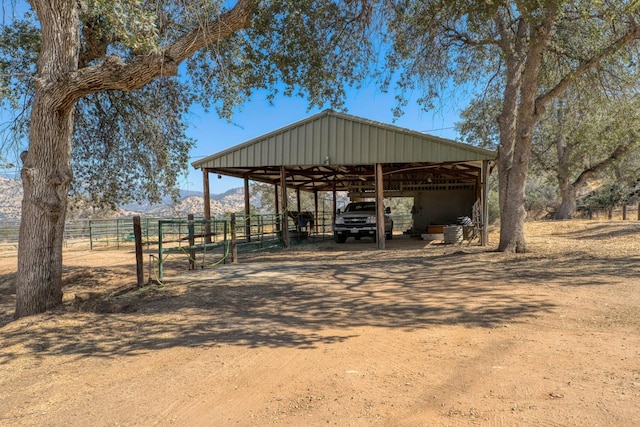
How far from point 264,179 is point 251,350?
16544 mm

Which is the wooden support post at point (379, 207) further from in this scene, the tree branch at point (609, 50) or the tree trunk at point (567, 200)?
the tree trunk at point (567, 200)

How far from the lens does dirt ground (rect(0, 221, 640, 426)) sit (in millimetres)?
2766

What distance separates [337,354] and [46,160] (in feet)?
16.9

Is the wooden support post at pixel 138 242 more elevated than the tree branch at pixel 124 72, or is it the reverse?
the tree branch at pixel 124 72

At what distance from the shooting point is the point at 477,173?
1920cm

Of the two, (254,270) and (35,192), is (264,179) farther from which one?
(35,192)

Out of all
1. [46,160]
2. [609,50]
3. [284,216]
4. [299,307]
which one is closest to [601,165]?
[609,50]

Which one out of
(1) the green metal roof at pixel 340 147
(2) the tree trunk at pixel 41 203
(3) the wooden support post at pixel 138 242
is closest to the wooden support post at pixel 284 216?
(1) the green metal roof at pixel 340 147

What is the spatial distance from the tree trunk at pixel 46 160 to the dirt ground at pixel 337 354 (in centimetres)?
58

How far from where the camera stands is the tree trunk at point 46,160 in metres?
5.82

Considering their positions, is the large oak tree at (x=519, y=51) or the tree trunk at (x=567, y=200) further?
the tree trunk at (x=567, y=200)

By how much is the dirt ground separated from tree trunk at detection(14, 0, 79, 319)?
58 cm

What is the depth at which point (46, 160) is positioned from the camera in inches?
231

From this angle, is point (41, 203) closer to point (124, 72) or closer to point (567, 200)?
point (124, 72)
